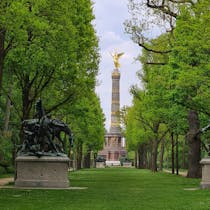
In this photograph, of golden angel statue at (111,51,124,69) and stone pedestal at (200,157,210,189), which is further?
golden angel statue at (111,51,124,69)

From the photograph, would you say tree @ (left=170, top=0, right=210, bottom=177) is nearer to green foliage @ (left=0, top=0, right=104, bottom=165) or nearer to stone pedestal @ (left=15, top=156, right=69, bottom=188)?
green foliage @ (left=0, top=0, right=104, bottom=165)

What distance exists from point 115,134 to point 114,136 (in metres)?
0.76

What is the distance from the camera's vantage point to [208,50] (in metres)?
25.5

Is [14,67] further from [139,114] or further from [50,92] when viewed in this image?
[139,114]

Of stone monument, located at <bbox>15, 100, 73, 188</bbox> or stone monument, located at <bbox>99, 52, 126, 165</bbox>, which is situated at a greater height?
stone monument, located at <bbox>99, 52, 126, 165</bbox>

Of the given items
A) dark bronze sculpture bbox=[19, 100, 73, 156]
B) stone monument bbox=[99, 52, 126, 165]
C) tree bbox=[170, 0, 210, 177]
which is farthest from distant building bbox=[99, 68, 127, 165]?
dark bronze sculpture bbox=[19, 100, 73, 156]

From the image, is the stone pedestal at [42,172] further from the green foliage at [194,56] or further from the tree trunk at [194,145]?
the tree trunk at [194,145]

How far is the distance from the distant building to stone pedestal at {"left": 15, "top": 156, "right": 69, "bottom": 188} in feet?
357

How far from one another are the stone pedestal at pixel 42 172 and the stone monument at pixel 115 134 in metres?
109

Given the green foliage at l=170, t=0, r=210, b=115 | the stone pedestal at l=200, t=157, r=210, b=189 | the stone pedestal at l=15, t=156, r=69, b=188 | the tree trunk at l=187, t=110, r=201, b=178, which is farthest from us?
the tree trunk at l=187, t=110, r=201, b=178

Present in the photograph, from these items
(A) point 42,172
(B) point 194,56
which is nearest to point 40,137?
(A) point 42,172

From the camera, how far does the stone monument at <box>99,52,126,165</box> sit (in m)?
134

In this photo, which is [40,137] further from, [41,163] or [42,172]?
[42,172]

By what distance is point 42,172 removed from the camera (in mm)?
22797
